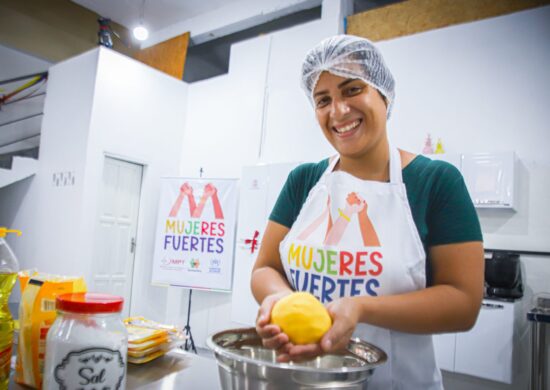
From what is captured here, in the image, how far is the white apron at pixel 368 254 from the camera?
36.6 inches

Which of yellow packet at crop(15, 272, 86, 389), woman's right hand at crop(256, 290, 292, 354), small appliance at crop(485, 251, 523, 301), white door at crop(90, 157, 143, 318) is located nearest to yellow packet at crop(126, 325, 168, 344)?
yellow packet at crop(15, 272, 86, 389)

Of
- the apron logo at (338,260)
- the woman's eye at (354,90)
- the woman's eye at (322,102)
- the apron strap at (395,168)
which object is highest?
the woman's eye at (354,90)

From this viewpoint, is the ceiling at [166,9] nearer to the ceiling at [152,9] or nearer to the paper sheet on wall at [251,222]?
the ceiling at [152,9]

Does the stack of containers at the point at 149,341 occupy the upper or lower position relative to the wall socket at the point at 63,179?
lower

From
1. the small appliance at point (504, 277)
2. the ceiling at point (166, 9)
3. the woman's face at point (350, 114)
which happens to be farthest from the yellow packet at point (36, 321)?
the ceiling at point (166, 9)

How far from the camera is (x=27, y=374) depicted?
0.83 metres

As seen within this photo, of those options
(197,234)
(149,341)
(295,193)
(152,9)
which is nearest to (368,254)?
(295,193)

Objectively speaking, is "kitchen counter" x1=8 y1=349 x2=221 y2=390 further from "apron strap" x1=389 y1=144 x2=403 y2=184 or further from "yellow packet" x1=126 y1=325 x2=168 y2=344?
"apron strap" x1=389 y1=144 x2=403 y2=184

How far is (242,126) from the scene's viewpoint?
496 cm

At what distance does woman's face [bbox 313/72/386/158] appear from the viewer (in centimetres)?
99

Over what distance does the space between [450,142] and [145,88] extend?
3.57 m

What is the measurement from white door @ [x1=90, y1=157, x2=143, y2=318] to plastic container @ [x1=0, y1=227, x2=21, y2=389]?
13.1 ft

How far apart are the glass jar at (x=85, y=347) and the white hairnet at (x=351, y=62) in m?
0.75

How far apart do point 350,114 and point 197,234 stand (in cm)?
363
